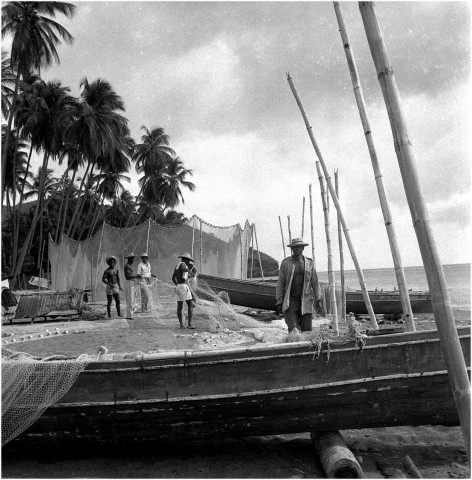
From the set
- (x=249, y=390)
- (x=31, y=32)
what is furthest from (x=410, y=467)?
(x=31, y=32)

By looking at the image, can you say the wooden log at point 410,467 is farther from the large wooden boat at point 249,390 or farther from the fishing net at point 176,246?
the fishing net at point 176,246

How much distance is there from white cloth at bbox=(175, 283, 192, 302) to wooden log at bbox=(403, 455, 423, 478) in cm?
552

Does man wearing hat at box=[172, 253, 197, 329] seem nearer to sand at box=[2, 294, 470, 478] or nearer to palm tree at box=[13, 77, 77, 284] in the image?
sand at box=[2, 294, 470, 478]

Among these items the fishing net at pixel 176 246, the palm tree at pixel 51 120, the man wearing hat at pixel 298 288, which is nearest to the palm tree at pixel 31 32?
the palm tree at pixel 51 120

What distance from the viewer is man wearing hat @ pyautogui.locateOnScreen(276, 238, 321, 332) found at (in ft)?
18.7

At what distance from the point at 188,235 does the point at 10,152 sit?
1750 cm

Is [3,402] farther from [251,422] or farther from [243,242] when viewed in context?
[243,242]

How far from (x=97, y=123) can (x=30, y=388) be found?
22.8m

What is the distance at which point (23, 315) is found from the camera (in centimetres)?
1135

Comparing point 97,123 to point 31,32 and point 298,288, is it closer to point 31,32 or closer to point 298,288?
point 31,32

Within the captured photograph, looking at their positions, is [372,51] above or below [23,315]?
A: above


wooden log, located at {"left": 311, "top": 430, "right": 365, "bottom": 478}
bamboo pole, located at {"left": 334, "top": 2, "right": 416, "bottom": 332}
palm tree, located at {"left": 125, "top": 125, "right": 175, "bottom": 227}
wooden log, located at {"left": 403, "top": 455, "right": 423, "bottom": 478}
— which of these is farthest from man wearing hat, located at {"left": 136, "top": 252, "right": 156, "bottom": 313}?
palm tree, located at {"left": 125, "top": 125, "right": 175, "bottom": 227}

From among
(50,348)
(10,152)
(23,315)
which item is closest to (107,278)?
(23,315)

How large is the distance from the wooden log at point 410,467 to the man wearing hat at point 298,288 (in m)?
2.11
